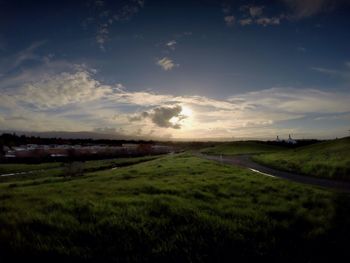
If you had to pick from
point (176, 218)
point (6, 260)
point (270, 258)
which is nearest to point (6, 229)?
point (6, 260)

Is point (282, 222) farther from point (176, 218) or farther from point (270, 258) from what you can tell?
point (176, 218)

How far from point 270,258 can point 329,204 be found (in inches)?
322

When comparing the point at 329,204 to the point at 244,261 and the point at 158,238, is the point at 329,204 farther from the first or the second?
the point at 158,238

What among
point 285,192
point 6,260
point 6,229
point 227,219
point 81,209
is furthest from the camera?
point 285,192

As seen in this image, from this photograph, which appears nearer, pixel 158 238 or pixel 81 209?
pixel 158 238

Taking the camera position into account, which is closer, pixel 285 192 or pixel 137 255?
pixel 137 255

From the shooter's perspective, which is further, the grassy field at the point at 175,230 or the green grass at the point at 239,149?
the green grass at the point at 239,149

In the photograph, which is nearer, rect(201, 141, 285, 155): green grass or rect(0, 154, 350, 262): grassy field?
rect(0, 154, 350, 262): grassy field

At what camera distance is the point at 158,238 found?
8695 millimetres

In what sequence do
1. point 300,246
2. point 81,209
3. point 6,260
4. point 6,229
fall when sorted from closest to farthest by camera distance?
point 6,260, point 300,246, point 6,229, point 81,209

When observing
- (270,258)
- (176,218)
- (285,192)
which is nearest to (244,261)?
(270,258)

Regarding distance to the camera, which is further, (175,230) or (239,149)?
(239,149)

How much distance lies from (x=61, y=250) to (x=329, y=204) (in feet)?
44.1

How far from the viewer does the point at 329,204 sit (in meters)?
13.7
